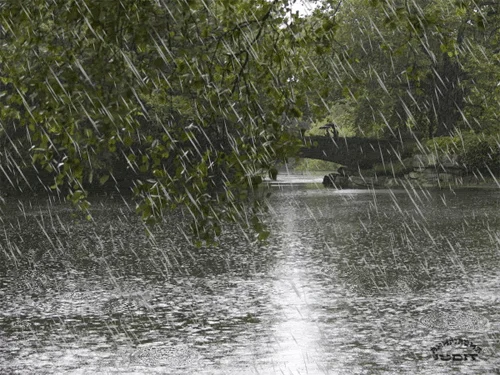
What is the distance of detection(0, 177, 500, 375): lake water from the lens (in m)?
8.06

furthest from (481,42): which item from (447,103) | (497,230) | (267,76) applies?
(267,76)

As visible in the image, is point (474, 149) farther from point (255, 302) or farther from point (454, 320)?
point (454, 320)

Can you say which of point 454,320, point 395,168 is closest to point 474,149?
point 395,168

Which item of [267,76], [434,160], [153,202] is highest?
[267,76]

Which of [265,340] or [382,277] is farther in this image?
[382,277]

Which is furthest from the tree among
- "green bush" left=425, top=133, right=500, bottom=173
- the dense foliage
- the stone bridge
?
the stone bridge

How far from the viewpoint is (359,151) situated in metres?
57.5

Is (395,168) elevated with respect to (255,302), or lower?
lower

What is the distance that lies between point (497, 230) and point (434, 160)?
96.2 ft

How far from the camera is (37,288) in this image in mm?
13031

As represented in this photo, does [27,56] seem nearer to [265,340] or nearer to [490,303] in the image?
[265,340]

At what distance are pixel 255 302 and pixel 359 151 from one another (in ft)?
154

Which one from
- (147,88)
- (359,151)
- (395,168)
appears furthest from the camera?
(359,151)

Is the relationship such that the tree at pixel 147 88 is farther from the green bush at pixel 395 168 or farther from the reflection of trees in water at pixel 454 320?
the green bush at pixel 395 168
